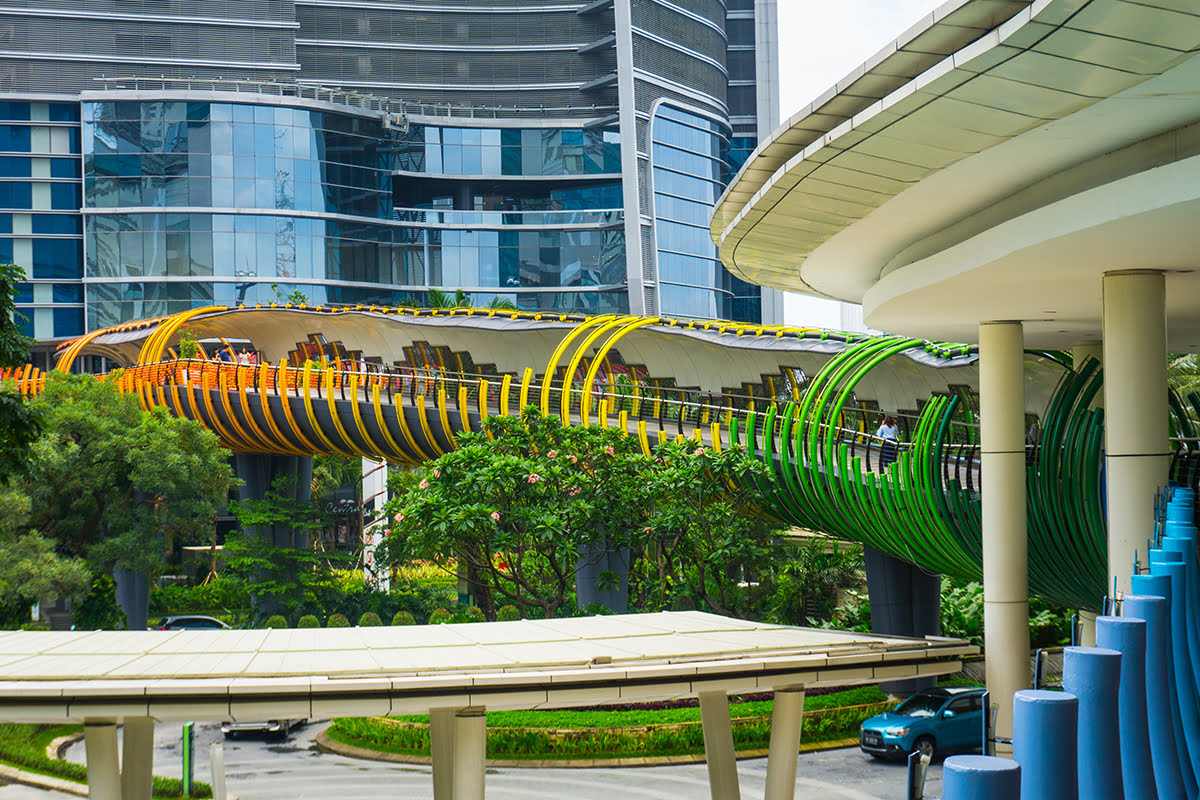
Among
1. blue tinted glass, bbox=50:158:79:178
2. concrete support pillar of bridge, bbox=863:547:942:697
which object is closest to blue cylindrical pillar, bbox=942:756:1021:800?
concrete support pillar of bridge, bbox=863:547:942:697

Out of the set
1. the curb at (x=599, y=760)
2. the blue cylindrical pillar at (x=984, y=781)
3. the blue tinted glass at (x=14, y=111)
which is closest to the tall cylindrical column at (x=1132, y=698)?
the blue cylindrical pillar at (x=984, y=781)

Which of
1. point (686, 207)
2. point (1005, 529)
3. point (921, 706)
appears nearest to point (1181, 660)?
point (1005, 529)

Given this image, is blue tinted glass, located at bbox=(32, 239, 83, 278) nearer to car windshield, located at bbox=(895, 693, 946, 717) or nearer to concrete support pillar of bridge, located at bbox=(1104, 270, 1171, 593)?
car windshield, located at bbox=(895, 693, 946, 717)

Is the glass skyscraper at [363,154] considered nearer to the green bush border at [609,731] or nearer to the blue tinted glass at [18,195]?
the blue tinted glass at [18,195]

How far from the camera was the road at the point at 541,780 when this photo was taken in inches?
786

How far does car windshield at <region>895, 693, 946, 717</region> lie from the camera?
2117cm

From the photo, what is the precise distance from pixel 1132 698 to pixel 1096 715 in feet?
2.36

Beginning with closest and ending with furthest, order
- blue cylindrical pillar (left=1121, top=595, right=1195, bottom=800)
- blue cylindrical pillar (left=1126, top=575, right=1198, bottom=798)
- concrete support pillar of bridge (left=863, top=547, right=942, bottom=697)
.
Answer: blue cylindrical pillar (left=1121, top=595, right=1195, bottom=800), blue cylindrical pillar (left=1126, top=575, right=1198, bottom=798), concrete support pillar of bridge (left=863, top=547, right=942, bottom=697)

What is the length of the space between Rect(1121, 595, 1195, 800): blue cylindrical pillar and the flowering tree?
703 inches

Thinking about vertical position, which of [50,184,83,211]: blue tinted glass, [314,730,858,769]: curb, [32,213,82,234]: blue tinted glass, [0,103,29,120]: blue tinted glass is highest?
[0,103,29,120]: blue tinted glass

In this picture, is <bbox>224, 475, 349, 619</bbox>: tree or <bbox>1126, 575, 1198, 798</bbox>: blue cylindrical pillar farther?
<bbox>224, 475, 349, 619</bbox>: tree

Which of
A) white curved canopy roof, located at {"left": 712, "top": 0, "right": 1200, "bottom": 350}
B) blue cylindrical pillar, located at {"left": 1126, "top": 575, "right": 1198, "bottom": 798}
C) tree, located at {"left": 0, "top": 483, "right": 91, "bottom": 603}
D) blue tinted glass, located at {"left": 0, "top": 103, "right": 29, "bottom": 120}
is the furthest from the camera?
blue tinted glass, located at {"left": 0, "top": 103, "right": 29, "bottom": 120}

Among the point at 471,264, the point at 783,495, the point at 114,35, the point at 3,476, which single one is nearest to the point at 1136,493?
the point at 783,495

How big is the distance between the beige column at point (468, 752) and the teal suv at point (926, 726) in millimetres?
13316
